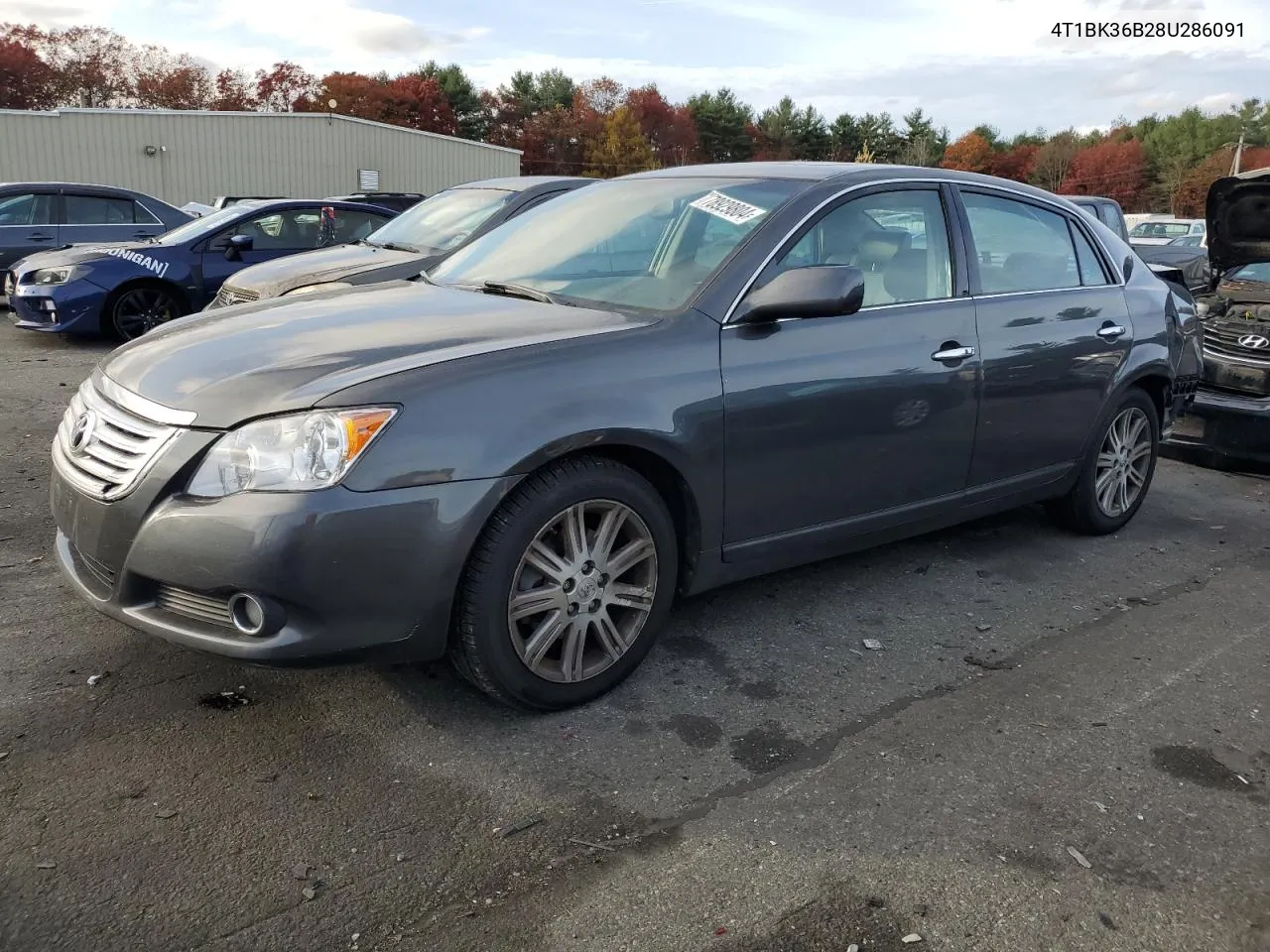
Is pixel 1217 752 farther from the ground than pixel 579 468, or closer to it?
closer to it

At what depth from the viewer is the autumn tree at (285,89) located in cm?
6381

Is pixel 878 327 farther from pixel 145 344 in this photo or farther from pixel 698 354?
pixel 145 344

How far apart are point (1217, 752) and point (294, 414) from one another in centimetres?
278

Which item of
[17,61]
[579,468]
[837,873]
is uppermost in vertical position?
[17,61]

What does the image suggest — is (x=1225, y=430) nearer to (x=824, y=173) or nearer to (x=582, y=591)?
(x=824, y=173)

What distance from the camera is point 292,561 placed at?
264cm

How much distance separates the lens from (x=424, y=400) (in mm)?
2807

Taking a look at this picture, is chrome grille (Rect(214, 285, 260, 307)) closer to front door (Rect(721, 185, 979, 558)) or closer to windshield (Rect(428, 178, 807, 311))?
windshield (Rect(428, 178, 807, 311))

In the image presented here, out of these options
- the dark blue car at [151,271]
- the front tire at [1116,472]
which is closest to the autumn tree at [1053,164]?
the dark blue car at [151,271]

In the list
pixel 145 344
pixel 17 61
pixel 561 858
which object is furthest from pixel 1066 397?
pixel 17 61

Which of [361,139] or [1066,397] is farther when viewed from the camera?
[361,139]

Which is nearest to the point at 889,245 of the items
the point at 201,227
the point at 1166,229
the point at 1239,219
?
the point at 1239,219

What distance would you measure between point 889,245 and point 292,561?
2.52 m

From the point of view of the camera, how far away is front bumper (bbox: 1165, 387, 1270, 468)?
21.7ft
